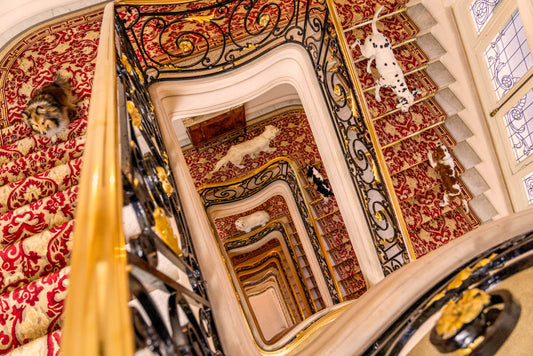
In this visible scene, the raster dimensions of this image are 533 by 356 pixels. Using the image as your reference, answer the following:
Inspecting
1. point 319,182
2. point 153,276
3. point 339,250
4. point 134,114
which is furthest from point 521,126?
point 153,276

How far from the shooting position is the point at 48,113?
9.55 ft

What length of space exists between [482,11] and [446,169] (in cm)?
199

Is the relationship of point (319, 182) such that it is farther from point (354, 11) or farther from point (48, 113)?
point (48, 113)

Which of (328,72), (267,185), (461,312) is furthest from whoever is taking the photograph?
(267,185)

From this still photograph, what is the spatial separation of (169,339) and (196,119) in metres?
5.02

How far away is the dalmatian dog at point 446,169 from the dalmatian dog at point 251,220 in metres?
5.01

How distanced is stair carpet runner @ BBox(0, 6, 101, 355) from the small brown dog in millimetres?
90

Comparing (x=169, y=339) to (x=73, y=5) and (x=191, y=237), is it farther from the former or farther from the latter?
(x=73, y=5)

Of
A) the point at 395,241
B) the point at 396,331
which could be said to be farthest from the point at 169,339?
the point at 395,241

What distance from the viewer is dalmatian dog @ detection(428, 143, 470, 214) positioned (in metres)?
4.29

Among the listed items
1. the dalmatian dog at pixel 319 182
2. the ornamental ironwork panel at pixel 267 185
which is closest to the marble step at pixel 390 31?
the dalmatian dog at pixel 319 182

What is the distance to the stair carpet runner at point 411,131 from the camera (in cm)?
442

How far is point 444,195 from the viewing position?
445 centimetres

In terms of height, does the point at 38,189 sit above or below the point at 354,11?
below
